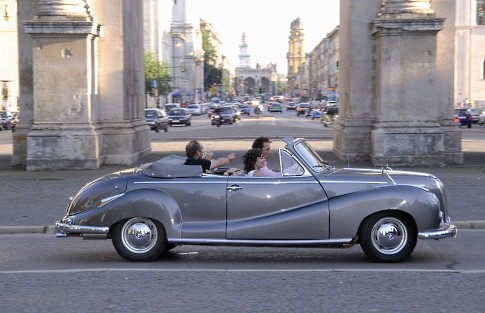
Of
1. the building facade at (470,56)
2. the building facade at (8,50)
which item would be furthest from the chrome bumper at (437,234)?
the building facade at (470,56)

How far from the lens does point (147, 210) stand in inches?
396

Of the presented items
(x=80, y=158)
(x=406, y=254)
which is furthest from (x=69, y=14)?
(x=406, y=254)

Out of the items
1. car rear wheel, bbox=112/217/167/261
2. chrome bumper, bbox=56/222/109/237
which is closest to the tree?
chrome bumper, bbox=56/222/109/237

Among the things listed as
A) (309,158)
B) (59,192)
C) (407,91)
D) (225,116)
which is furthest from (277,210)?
(225,116)

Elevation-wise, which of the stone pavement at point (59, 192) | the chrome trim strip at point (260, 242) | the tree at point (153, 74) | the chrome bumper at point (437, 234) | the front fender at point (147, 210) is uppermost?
the tree at point (153, 74)

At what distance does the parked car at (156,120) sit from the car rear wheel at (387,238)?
142 feet

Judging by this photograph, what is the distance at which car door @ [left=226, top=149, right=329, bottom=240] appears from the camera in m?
9.98

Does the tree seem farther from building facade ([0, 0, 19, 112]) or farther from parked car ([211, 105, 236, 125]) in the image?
parked car ([211, 105, 236, 125])

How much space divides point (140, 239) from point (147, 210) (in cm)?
40

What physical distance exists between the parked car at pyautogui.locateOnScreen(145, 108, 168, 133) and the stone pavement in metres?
25.6

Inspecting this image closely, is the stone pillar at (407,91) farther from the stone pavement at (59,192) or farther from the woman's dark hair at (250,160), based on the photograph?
the woman's dark hair at (250,160)

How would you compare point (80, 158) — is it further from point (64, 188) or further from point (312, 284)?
point (312, 284)

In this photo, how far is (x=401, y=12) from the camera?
22.4 meters

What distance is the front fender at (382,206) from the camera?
984 centimetres
